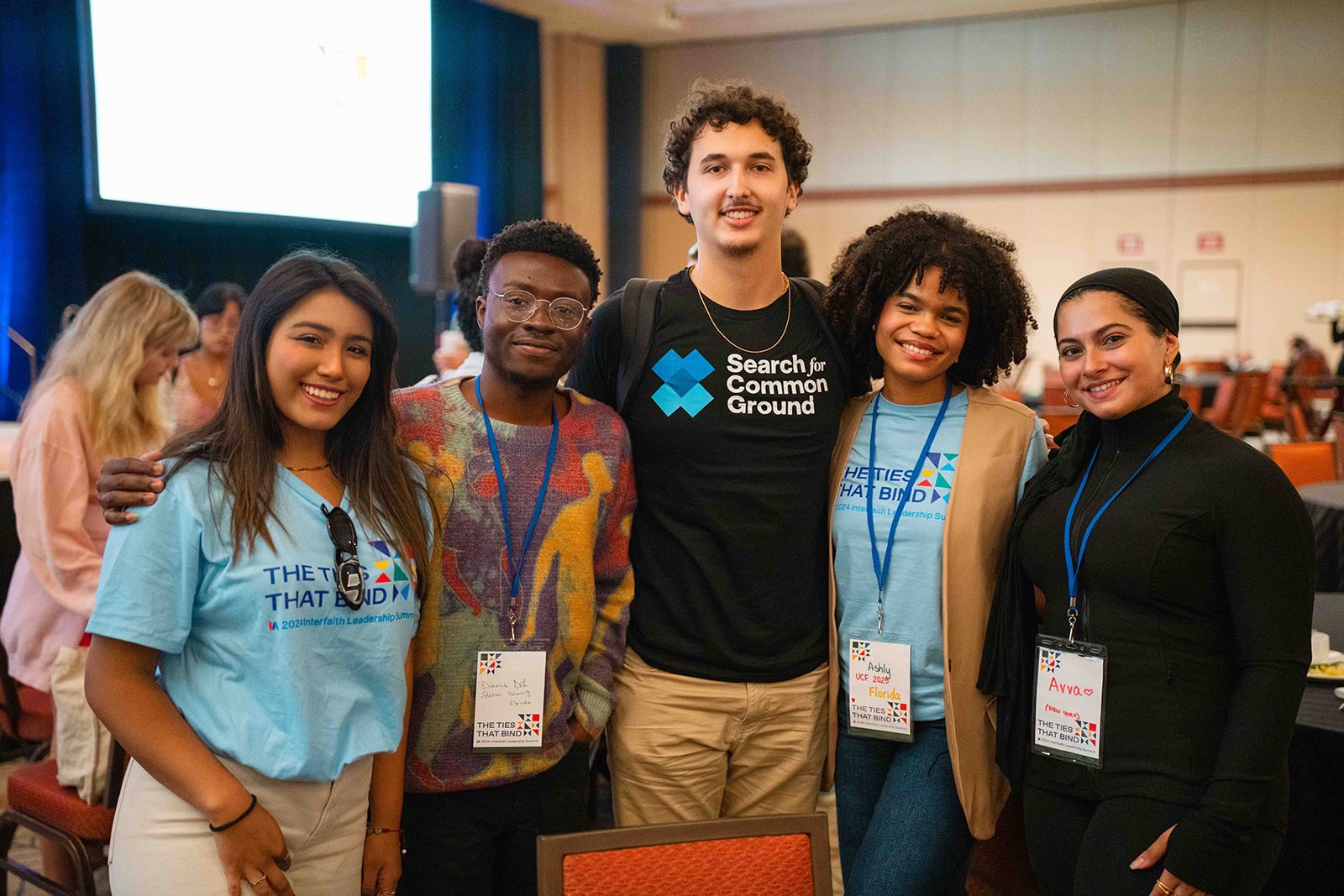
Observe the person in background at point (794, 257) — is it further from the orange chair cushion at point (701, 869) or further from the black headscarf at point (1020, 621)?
the orange chair cushion at point (701, 869)

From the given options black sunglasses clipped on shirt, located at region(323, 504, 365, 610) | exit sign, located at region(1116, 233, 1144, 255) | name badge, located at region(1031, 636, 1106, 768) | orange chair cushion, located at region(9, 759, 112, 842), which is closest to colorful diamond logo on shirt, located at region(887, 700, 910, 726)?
name badge, located at region(1031, 636, 1106, 768)

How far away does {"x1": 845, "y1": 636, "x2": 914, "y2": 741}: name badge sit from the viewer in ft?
6.20

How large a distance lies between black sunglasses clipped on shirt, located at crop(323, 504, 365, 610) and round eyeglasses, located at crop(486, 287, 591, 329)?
475 mm

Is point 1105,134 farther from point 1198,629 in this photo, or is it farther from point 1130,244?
point 1198,629

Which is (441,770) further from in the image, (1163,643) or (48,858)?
(48,858)

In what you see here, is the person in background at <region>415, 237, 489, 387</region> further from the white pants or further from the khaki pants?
the white pants

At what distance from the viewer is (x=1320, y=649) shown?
7.71 feet

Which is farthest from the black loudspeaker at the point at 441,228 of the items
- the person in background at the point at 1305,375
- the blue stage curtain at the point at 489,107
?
the person in background at the point at 1305,375

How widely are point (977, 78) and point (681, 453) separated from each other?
1155 centimetres

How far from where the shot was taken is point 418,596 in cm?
164

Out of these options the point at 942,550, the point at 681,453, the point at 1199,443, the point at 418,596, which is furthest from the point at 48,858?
the point at 1199,443

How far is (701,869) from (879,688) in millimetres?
647

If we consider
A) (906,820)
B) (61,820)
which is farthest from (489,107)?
(906,820)

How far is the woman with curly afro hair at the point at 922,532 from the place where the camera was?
1.86m
